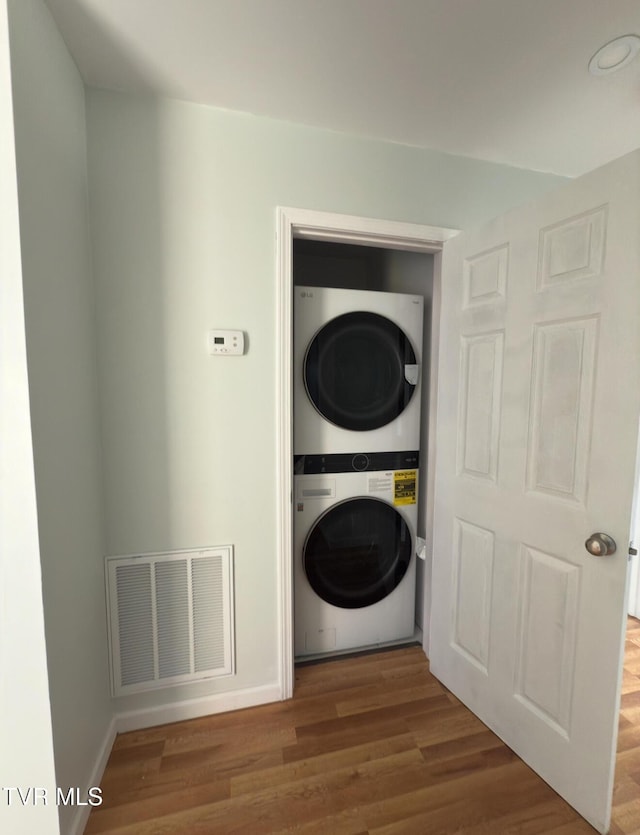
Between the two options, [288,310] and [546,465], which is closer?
[546,465]

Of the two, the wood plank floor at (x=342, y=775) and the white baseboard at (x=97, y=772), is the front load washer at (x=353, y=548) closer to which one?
the wood plank floor at (x=342, y=775)

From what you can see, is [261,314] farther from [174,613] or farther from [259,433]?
[174,613]

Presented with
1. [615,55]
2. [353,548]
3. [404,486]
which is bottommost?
[353,548]

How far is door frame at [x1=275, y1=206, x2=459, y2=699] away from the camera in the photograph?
1397 millimetres

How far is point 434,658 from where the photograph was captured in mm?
1692

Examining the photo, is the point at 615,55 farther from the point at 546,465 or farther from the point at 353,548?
the point at 353,548

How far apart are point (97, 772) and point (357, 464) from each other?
1.44 metres

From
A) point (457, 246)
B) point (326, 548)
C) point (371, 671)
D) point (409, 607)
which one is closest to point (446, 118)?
point (457, 246)

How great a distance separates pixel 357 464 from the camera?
5.73ft

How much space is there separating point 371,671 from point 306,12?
8.00 ft

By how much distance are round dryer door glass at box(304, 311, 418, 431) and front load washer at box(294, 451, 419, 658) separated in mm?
219

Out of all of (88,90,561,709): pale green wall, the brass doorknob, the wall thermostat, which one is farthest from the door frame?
the brass doorknob

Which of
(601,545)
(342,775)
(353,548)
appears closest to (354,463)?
(353,548)

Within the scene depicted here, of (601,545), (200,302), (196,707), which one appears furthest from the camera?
(196,707)
